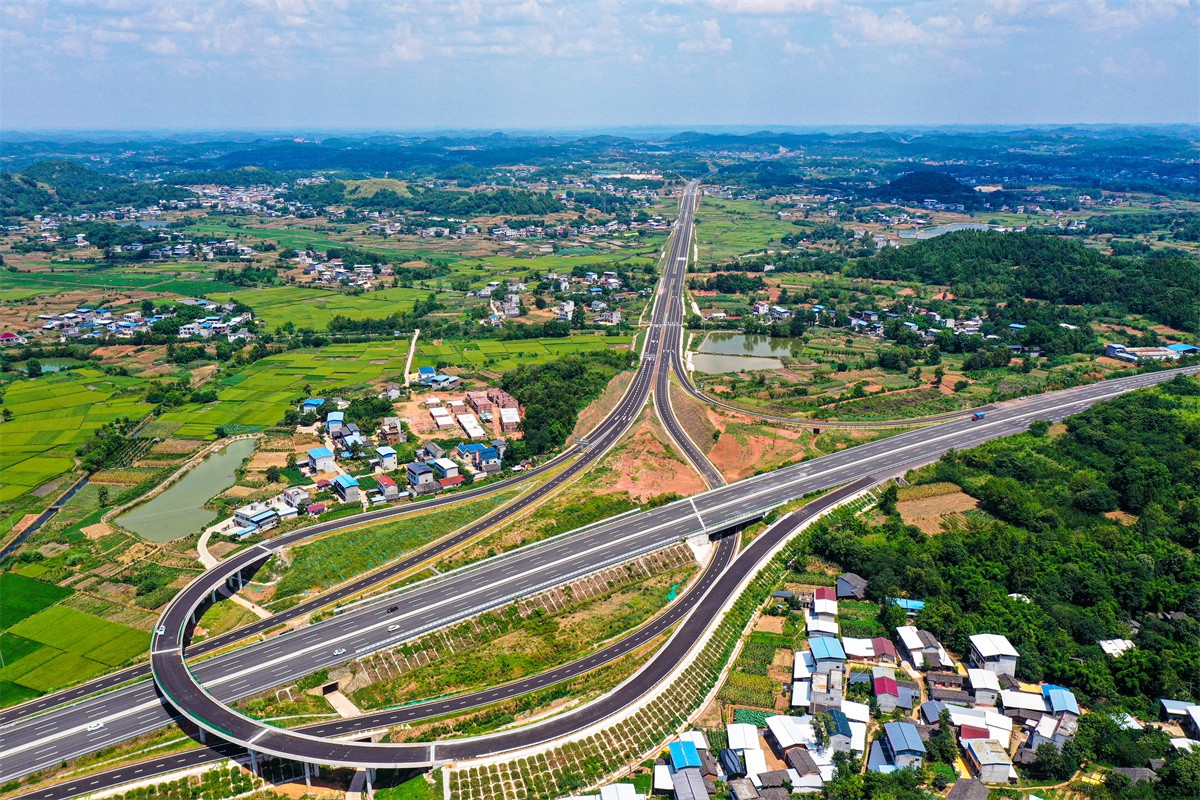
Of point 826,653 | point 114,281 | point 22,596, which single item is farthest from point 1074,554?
point 114,281

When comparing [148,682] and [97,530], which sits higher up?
[97,530]

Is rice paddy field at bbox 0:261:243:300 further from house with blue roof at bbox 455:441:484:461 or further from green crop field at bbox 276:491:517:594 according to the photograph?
green crop field at bbox 276:491:517:594

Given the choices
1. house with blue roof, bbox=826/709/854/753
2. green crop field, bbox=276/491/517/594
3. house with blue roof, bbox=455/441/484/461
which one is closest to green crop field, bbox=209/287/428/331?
house with blue roof, bbox=455/441/484/461

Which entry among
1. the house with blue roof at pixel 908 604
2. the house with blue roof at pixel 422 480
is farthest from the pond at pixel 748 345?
the house with blue roof at pixel 908 604

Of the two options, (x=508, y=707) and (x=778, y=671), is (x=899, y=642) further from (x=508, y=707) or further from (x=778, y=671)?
(x=508, y=707)

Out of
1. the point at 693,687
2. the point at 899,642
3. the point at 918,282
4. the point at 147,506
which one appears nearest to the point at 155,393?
the point at 147,506

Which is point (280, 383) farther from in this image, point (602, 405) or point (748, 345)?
point (748, 345)
